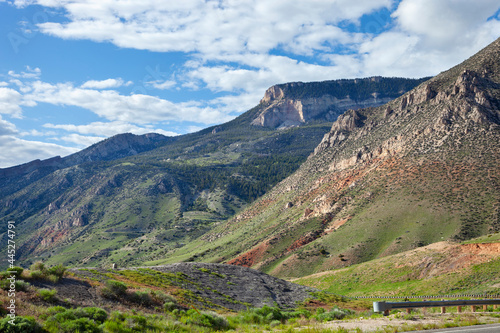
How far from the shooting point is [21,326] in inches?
447

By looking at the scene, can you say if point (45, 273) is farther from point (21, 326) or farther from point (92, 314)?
point (21, 326)

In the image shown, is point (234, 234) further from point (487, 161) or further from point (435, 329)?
point (435, 329)

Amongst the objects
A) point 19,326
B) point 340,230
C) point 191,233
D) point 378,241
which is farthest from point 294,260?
point 191,233

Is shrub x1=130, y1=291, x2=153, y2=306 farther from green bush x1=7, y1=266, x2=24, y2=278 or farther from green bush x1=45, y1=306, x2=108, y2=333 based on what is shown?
green bush x1=7, y1=266, x2=24, y2=278

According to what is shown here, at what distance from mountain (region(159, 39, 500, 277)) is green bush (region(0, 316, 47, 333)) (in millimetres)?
67329

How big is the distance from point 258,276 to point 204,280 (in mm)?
9147

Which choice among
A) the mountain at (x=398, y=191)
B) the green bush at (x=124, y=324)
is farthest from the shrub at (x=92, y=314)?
the mountain at (x=398, y=191)

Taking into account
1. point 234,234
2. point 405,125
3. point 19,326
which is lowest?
point 234,234

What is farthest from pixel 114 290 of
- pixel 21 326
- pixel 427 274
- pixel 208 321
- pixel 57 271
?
pixel 427 274

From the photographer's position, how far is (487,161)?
76312mm

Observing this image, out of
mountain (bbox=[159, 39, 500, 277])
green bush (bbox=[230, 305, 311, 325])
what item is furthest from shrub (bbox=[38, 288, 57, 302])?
mountain (bbox=[159, 39, 500, 277])

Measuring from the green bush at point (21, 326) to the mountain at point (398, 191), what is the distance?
2651 inches

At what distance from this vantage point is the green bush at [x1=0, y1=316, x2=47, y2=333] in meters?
11.1

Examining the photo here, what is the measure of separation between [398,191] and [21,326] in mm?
85249
